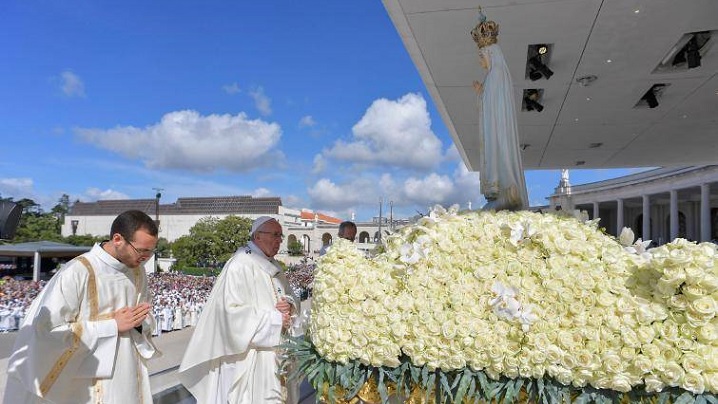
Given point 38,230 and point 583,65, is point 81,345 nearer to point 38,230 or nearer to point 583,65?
point 583,65

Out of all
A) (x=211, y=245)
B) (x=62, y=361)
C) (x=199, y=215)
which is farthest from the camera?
(x=199, y=215)

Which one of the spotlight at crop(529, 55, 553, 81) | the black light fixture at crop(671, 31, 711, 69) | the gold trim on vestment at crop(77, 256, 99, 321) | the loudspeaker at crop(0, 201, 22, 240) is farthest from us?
the spotlight at crop(529, 55, 553, 81)

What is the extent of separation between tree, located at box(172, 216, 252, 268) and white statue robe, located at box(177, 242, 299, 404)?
7177 cm

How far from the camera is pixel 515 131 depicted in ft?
10.8

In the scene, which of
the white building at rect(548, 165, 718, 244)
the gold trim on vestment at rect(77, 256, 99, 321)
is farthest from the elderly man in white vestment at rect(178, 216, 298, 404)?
the white building at rect(548, 165, 718, 244)

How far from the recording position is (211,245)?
73688 millimetres

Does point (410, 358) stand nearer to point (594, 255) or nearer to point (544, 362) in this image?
Answer: point (544, 362)

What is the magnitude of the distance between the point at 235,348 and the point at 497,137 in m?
2.58

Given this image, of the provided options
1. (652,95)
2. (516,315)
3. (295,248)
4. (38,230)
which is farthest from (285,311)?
(295,248)

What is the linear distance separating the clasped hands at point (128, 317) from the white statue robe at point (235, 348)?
0.59m

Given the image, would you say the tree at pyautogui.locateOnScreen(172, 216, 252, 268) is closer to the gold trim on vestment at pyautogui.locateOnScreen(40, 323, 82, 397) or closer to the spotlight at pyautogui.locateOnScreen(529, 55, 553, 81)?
the spotlight at pyautogui.locateOnScreen(529, 55, 553, 81)

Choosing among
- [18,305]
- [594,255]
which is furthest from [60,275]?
[18,305]

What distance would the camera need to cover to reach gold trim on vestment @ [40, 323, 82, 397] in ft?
9.63

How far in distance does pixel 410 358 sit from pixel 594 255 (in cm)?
96
